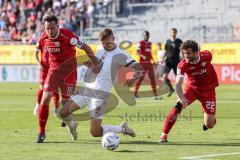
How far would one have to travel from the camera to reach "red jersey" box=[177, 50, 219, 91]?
46.4 feet

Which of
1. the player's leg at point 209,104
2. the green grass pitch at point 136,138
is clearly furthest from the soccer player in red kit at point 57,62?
the player's leg at point 209,104

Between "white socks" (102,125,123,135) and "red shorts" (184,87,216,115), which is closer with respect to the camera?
"white socks" (102,125,123,135)

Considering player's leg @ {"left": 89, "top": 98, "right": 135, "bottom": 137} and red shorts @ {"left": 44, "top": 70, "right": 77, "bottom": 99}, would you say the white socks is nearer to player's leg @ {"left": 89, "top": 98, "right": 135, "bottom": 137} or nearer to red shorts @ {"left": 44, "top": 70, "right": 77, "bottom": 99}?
player's leg @ {"left": 89, "top": 98, "right": 135, "bottom": 137}

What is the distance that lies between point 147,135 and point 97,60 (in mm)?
2409

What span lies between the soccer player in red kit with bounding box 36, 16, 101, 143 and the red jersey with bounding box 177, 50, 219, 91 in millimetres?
1628

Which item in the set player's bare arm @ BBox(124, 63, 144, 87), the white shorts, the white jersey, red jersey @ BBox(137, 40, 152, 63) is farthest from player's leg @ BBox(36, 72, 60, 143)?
red jersey @ BBox(137, 40, 152, 63)

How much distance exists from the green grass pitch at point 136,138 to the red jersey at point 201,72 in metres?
1.07

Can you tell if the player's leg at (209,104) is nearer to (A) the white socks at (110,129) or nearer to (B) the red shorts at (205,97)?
(B) the red shorts at (205,97)

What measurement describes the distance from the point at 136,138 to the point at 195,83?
63.5 inches

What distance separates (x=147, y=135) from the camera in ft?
50.9

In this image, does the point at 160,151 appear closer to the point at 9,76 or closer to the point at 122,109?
the point at 122,109

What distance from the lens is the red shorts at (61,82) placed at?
48.6 ft

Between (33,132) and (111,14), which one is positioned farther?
(111,14)

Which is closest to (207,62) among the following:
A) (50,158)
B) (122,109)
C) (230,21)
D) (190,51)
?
(190,51)
